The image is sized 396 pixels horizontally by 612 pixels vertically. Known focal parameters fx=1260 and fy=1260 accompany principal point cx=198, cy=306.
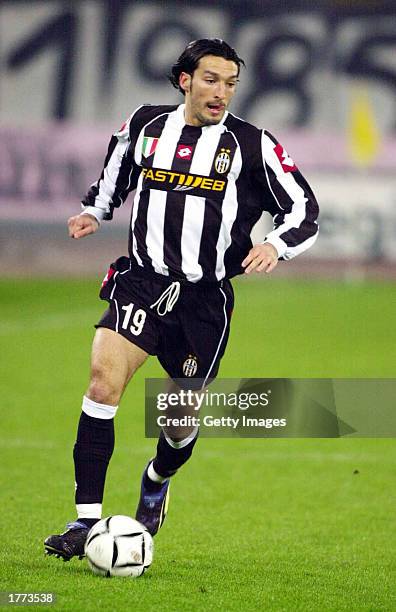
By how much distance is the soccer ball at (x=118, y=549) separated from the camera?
4.77m

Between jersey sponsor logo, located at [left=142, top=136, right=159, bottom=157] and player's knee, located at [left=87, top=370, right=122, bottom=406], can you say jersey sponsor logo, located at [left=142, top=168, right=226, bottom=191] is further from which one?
player's knee, located at [left=87, top=370, right=122, bottom=406]

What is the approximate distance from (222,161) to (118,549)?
5.64 ft

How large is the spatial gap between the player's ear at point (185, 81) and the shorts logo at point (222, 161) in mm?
324

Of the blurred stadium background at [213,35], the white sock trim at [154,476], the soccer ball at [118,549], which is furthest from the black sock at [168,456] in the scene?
the blurred stadium background at [213,35]

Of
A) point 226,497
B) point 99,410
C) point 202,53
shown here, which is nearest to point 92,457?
point 99,410

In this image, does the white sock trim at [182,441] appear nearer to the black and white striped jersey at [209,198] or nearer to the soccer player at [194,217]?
the soccer player at [194,217]

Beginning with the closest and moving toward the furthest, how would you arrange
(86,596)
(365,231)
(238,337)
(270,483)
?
(86,596) < (270,483) < (238,337) < (365,231)

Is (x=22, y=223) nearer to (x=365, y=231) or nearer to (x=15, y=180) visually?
(x=15, y=180)

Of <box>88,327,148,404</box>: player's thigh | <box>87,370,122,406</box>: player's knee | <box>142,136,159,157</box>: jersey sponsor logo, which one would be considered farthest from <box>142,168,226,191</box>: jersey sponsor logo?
<box>87,370,122,406</box>: player's knee

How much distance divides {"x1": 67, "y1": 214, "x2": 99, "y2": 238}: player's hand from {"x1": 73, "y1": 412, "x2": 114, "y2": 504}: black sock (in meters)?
0.88

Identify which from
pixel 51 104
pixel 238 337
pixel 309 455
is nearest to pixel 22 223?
pixel 51 104

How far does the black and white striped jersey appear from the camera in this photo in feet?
17.7

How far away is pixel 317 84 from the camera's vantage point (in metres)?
27.0

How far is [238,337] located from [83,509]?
31.7 ft
